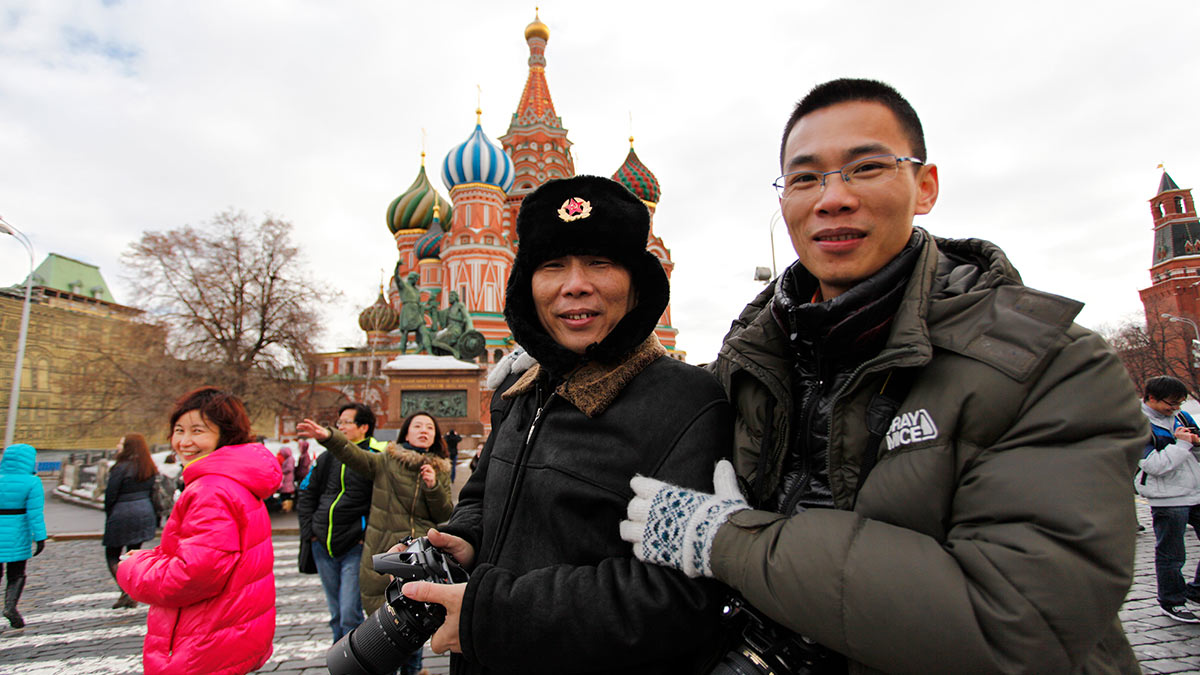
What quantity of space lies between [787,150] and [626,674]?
4.51 ft

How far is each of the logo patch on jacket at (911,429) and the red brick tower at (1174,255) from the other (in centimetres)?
5379

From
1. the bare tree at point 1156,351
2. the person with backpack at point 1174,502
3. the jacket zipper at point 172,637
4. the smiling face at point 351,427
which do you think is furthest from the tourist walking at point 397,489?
the bare tree at point 1156,351

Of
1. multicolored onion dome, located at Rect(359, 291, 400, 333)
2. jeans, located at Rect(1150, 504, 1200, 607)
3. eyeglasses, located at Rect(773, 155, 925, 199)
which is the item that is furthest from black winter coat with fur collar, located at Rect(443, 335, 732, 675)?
multicolored onion dome, located at Rect(359, 291, 400, 333)

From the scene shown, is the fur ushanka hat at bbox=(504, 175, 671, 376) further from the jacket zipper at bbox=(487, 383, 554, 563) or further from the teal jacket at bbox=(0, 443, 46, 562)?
the teal jacket at bbox=(0, 443, 46, 562)

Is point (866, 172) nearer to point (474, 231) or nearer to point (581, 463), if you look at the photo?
point (581, 463)

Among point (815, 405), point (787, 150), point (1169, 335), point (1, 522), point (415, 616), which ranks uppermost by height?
point (1169, 335)

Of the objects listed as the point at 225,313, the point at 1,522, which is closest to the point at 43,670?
the point at 1,522

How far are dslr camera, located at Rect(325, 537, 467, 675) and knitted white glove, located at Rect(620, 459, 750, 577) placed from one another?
0.57 m

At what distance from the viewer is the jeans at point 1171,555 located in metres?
4.75

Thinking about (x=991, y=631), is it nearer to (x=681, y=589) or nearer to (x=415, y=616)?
(x=681, y=589)

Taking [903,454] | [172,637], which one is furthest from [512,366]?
[172,637]

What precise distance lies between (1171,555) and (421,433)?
5990 mm

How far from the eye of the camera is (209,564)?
102 inches

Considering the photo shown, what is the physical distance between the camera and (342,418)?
16.2ft
